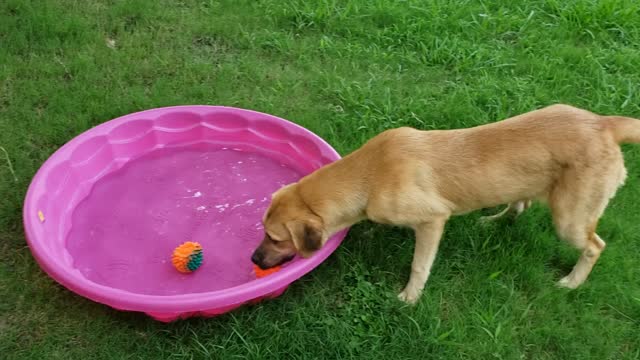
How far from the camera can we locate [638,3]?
7887 millimetres

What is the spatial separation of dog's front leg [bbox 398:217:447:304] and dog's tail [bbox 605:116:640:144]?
1255mm

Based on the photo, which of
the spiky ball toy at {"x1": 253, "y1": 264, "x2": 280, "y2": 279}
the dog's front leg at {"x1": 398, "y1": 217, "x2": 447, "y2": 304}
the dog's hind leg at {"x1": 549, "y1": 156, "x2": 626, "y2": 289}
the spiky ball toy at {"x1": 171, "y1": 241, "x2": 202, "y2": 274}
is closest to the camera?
the dog's hind leg at {"x1": 549, "y1": 156, "x2": 626, "y2": 289}

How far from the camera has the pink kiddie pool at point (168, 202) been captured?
4461mm

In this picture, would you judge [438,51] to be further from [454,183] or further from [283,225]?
[283,225]

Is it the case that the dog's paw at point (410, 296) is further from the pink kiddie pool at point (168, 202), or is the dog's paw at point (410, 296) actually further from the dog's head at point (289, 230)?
the dog's head at point (289, 230)

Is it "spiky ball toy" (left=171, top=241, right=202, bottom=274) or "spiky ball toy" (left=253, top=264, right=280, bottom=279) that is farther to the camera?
"spiky ball toy" (left=171, top=241, right=202, bottom=274)

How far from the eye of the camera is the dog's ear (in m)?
4.42

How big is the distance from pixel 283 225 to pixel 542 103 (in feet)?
11.1

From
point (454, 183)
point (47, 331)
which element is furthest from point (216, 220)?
point (454, 183)

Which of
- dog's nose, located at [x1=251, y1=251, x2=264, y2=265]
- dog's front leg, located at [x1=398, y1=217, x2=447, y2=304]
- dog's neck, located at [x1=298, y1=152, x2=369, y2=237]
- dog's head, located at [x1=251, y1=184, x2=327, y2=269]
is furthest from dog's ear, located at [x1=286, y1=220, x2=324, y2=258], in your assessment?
dog's front leg, located at [x1=398, y1=217, x2=447, y2=304]

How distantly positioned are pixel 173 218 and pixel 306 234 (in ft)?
5.00

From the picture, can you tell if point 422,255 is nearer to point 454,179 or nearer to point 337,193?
point 454,179

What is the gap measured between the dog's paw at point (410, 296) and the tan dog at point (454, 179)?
298 millimetres

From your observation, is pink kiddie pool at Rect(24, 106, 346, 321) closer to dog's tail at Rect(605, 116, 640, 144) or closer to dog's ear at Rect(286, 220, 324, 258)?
dog's ear at Rect(286, 220, 324, 258)
